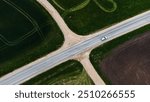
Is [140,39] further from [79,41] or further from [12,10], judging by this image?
[12,10]

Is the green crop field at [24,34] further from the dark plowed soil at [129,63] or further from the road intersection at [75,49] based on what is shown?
the dark plowed soil at [129,63]

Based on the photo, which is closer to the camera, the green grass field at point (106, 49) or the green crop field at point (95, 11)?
the green grass field at point (106, 49)

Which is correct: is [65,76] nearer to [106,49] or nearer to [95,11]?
[106,49]

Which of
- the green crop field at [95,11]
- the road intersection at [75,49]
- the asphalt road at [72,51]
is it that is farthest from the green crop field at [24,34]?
the green crop field at [95,11]

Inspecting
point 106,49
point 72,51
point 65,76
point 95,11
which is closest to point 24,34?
point 72,51

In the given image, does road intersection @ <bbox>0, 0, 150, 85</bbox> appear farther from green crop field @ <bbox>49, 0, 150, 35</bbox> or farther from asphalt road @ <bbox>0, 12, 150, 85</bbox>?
green crop field @ <bbox>49, 0, 150, 35</bbox>

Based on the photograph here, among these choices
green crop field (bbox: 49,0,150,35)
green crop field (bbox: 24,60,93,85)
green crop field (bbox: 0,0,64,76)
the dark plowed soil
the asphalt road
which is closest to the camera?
green crop field (bbox: 24,60,93,85)

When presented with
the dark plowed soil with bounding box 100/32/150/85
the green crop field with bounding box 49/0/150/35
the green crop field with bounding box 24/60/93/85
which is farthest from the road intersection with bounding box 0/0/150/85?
the dark plowed soil with bounding box 100/32/150/85

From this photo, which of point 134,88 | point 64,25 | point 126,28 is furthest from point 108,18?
point 134,88
